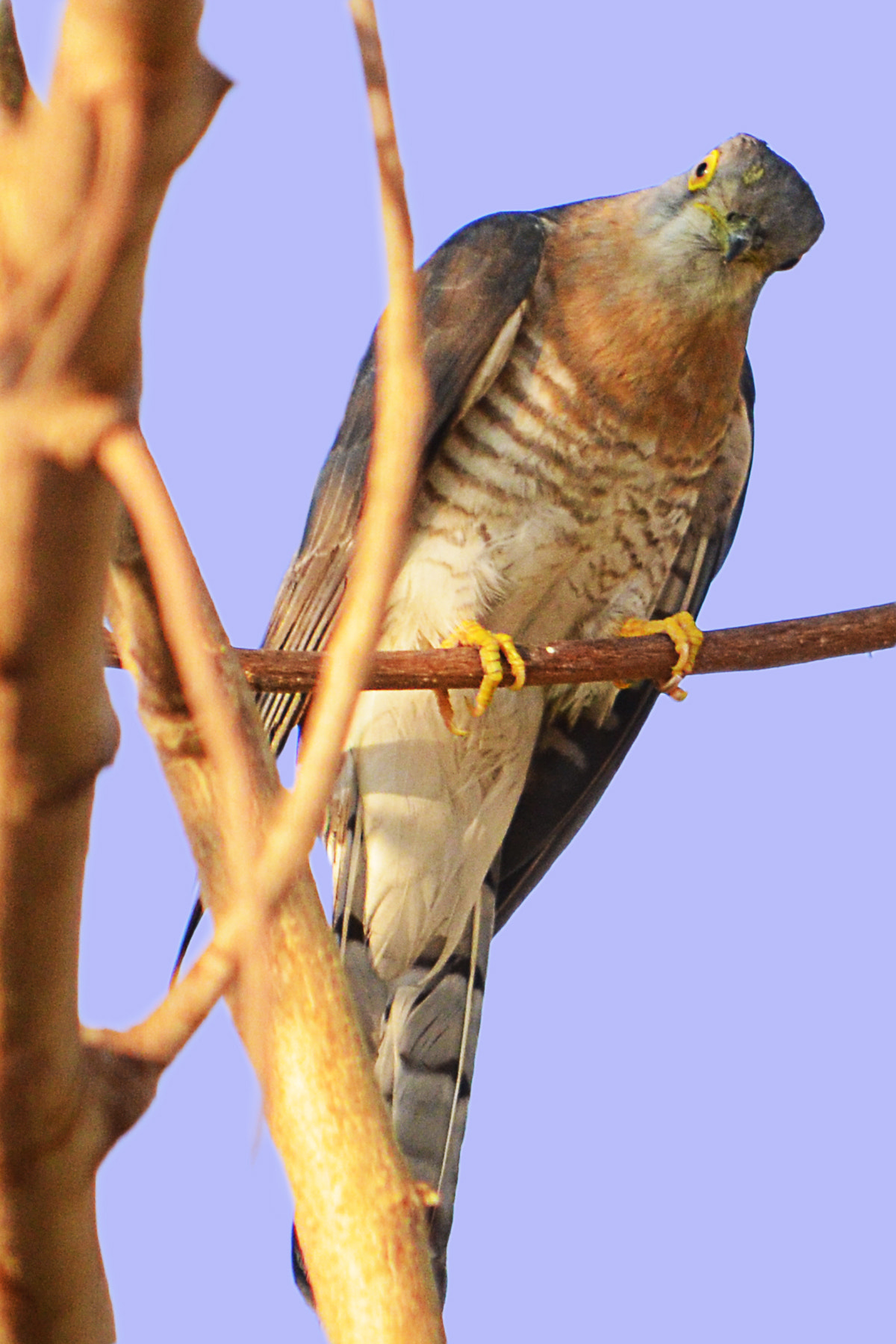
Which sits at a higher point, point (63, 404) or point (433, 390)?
point (433, 390)

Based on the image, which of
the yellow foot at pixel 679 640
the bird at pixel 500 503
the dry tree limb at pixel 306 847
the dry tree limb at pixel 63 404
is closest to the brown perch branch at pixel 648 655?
the yellow foot at pixel 679 640

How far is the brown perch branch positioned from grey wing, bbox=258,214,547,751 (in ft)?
2.19

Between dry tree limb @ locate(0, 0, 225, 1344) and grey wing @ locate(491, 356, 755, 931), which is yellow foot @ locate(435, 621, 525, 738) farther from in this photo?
dry tree limb @ locate(0, 0, 225, 1344)

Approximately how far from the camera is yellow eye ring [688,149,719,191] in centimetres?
364

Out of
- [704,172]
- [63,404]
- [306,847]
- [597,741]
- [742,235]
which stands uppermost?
[704,172]

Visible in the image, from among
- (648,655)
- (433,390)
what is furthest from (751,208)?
(648,655)

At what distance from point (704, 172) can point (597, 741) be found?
62.2 inches

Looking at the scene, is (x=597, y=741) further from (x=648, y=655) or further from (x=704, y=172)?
(x=704, y=172)

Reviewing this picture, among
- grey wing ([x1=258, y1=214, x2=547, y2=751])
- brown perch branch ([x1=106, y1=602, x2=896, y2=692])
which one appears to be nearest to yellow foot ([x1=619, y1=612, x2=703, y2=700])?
brown perch branch ([x1=106, y1=602, x2=896, y2=692])

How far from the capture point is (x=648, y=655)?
312cm

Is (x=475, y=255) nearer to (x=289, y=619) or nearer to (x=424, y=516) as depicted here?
(x=424, y=516)

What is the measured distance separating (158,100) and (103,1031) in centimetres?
54

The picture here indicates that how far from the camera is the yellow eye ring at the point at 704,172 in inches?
143

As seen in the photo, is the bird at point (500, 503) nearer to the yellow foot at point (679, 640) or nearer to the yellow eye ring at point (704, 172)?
the yellow eye ring at point (704, 172)
